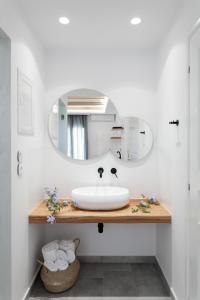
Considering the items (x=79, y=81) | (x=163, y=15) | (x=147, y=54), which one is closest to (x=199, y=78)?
(x=163, y=15)

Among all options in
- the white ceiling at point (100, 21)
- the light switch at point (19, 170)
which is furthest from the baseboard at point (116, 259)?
the white ceiling at point (100, 21)

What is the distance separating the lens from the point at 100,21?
1.98m

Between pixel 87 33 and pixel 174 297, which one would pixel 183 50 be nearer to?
pixel 87 33

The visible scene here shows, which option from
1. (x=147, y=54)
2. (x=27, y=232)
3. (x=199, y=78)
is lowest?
(x=27, y=232)

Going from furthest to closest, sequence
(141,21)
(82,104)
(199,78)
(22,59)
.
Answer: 1. (82,104)
2. (141,21)
3. (22,59)
4. (199,78)

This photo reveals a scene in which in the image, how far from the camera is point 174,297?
1.91 meters

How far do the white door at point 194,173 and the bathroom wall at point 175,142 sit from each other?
0.09 m

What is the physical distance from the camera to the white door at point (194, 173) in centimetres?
146

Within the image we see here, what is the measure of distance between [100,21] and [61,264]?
90.0 inches

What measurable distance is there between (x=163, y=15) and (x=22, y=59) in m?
1.26

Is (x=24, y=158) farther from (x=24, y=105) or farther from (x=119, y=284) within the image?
(x=119, y=284)

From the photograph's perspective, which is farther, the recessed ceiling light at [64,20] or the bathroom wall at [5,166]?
the recessed ceiling light at [64,20]

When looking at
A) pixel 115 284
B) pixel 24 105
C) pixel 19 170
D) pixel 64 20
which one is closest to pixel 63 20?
pixel 64 20

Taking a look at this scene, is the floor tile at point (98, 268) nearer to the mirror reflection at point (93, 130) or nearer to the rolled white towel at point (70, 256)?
the rolled white towel at point (70, 256)
